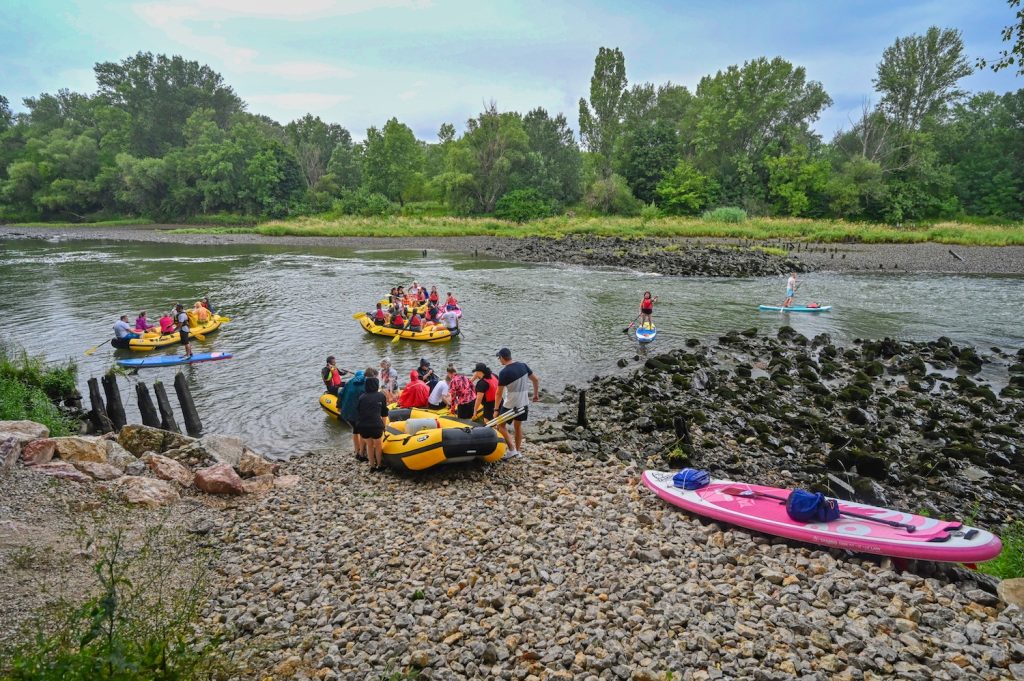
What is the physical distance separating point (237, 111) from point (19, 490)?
114585mm

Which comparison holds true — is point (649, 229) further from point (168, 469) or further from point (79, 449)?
point (79, 449)

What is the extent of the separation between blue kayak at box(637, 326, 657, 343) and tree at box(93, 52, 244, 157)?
91.4 meters

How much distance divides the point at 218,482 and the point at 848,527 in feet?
27.8

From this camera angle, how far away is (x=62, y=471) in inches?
290

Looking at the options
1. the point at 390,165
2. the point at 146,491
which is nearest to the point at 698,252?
the point at 146,491

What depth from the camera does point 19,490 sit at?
22.4 feet

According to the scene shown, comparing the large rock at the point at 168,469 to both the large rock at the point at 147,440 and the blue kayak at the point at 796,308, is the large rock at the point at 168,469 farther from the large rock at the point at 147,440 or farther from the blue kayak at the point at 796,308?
the blue kayak at the point at 796,308

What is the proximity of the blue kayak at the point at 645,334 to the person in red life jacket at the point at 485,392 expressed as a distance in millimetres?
9745

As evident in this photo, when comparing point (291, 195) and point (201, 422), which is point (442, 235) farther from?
point (201, 422)

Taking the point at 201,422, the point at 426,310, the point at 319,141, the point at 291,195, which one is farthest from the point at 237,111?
the point at 201,422

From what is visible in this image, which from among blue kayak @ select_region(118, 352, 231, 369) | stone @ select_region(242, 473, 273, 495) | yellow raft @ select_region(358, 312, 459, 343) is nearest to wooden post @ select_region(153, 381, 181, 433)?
stone @ select_region(242, 473, 273, 495)

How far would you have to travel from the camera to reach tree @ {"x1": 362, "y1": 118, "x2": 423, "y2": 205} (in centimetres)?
7362

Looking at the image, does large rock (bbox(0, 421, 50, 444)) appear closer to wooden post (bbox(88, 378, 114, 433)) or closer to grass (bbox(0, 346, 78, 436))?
grass (bbox(0, 346, 78, 436))

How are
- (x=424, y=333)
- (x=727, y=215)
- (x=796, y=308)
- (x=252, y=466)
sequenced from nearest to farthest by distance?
(x=252, y=466) → (x=424, y=333) → (x=796, y=308) → (x=727, y=215)
